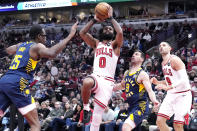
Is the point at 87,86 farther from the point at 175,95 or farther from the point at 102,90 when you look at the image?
the point at 175,95

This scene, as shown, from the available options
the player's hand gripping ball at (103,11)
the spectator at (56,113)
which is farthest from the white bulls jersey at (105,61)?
the spectator at (56,113)

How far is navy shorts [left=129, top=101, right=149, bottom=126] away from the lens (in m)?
6.06

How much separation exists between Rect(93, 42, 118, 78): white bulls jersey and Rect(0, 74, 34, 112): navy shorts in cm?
149

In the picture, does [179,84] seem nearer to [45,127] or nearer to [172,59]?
[172,59]

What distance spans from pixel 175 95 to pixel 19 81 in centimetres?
347

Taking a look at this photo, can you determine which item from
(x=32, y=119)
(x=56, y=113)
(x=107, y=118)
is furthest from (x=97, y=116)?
(x=56, y=113)

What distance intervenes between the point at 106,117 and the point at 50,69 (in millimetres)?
9534

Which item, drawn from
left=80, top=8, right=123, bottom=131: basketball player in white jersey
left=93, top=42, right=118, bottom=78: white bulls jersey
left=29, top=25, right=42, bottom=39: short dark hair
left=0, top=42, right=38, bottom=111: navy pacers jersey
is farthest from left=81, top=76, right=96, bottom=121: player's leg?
left=29, top=25, right=42, bottom=39: short dark hair

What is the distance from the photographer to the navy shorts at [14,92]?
5.16 metres

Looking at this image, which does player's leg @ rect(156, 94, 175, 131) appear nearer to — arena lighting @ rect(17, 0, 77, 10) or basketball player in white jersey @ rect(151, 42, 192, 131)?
basketball player in white jersey @ rect(151, 42, 192, 131)

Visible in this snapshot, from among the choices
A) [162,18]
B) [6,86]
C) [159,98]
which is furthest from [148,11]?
[6,86]

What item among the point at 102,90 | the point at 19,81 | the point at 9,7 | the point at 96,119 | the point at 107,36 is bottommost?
the point at 96,119

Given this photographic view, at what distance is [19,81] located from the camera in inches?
206

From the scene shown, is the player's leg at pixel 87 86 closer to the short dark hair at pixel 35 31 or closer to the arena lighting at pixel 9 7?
the short dark hair at pixel 35 31
